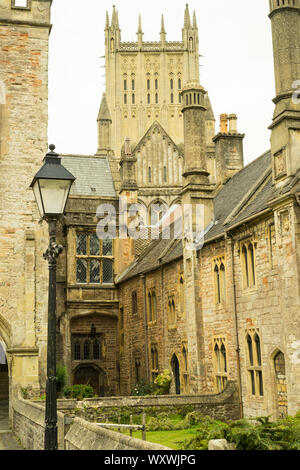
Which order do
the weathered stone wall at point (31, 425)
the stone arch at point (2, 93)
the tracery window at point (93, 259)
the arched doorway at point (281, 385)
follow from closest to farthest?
1. the weathered stone wall at point (31, 425)
2. the arched doorway at point (281, 385)
3. the stone arch at point (2, 93)
4. the tracery window at point (93, 259)

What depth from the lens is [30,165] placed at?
20844mm

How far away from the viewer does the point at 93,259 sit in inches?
1145

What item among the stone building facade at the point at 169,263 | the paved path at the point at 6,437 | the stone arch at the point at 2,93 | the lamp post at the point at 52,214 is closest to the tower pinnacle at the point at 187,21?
the stone building facade at the point at 169,263

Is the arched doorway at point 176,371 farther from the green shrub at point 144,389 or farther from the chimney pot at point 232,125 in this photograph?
the chimney pot at point 232,125

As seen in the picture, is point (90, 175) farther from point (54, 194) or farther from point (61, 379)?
point (54, 194)

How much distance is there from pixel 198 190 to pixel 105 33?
204 feet

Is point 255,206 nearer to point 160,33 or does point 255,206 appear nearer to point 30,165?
point 30,165

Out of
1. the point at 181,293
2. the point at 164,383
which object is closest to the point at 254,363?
the point at 181,293

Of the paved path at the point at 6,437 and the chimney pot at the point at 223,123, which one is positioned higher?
the chimney pot at the point at 223,123

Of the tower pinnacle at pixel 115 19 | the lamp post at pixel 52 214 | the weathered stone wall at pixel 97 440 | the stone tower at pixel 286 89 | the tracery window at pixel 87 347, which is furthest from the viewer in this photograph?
the tower pinnacle at pixel 115 19

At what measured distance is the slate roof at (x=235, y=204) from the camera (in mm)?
18439

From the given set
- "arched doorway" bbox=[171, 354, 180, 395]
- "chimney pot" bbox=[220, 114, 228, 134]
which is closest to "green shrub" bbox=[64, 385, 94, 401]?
"arched doorway" bbox=[171, 354, 180, 395]

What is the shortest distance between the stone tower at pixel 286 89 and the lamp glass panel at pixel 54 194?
823 cm

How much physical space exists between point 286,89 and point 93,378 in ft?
61.3
